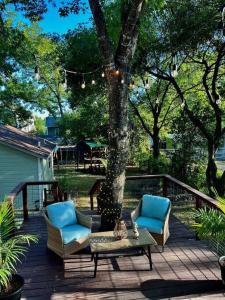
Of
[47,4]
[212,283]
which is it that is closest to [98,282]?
[212,283]

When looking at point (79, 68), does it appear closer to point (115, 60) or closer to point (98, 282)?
point (115, 60)

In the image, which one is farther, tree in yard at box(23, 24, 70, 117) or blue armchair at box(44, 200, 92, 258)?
tree in yard at box(23, 24, 70, 117)

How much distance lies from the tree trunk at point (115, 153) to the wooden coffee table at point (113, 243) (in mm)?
872

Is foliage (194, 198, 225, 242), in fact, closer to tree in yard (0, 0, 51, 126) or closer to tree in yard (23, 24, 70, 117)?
tree in yard (23, 24, 70, 117)

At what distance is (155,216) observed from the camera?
598 centimetres

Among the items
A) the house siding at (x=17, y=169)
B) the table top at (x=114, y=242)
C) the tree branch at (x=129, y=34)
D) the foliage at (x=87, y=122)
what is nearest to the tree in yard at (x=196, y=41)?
the tree branch at (x=129, y=34)

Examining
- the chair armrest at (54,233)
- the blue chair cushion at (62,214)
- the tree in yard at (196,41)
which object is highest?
the tree in yard at (196,41)

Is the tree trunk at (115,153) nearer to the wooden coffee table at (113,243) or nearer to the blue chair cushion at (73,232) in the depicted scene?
the blue chair cushion at (73,232)

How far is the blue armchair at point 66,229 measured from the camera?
5.03 meters

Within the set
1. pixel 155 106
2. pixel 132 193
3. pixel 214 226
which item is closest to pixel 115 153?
pixel 214 226

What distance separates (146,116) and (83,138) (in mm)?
5392

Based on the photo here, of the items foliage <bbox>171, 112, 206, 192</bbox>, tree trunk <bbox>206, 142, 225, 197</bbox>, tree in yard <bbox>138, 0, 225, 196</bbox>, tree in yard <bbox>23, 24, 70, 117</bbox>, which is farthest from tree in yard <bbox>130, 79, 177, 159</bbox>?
tree trunk <bbox>206, 142, 225, 197</bbox>

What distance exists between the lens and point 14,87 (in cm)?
2398

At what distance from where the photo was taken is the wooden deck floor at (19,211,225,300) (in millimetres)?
4066
